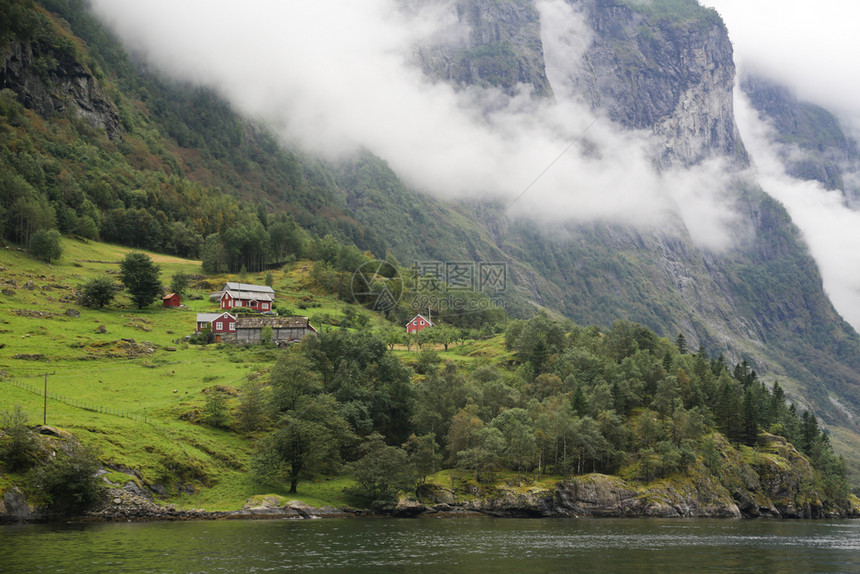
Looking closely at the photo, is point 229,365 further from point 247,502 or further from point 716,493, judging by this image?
point 716,493

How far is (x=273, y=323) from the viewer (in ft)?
489

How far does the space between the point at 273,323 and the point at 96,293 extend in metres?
38.5

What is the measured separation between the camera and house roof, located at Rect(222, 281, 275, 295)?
6570 inches

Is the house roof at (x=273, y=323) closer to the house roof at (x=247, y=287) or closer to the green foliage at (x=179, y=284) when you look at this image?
the house roof at (x=247, y=287)

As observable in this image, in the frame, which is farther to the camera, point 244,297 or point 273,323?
point 244,297

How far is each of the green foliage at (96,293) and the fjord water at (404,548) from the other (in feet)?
285

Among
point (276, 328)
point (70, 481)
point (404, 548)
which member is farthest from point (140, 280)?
point (404, 548)

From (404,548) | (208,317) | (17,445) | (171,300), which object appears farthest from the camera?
(171,300)

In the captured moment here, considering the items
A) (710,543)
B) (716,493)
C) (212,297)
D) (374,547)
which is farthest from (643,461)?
(212,297)

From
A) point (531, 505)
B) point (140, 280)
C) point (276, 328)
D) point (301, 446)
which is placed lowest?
point (531, 505)

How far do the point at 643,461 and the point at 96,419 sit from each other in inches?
3238

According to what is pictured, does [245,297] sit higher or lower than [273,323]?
higher

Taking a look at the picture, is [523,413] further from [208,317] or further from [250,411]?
[208,317]

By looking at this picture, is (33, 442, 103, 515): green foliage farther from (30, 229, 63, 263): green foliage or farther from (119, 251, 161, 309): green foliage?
(30, 229, 63, 263): green foliage
